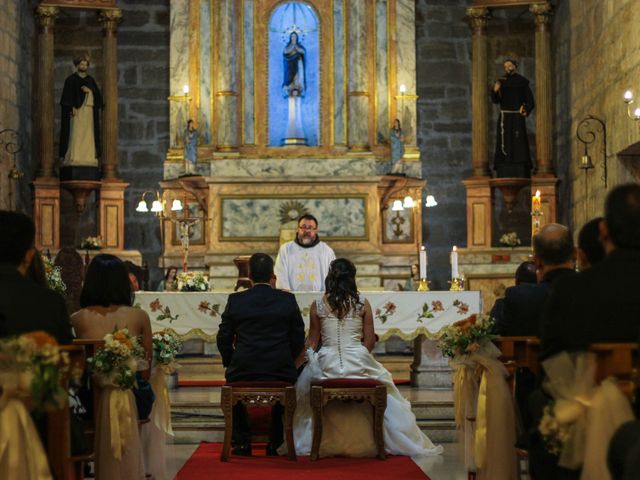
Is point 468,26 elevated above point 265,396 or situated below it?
above

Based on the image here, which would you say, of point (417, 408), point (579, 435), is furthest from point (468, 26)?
point (579, 435)

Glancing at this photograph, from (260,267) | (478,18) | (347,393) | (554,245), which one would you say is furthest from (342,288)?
(478,18)

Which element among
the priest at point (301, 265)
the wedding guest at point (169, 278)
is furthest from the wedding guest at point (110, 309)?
the wedding guest at point (169, 278)

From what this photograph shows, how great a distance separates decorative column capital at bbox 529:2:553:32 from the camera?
15602mm

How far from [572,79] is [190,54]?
15.6 ft

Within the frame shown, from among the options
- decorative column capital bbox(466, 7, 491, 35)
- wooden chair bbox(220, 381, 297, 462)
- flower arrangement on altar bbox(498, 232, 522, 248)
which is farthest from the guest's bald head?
decorative column capital bbox(466, 7, 491, 35)

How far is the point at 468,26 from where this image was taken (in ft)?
53.5

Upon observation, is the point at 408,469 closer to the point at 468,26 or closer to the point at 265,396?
the point at 265,396

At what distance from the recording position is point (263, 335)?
8398mm

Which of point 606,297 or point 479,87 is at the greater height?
point 479,87

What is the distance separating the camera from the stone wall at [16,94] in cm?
1480

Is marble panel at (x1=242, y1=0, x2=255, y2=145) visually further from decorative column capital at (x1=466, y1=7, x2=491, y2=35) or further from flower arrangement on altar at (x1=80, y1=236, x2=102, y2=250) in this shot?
decorative column capital at (x1=466, y1=7, x2=491, y2=35)

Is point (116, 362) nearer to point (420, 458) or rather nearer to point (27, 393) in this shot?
point (27, 393)

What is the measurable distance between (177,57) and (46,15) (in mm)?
1739
